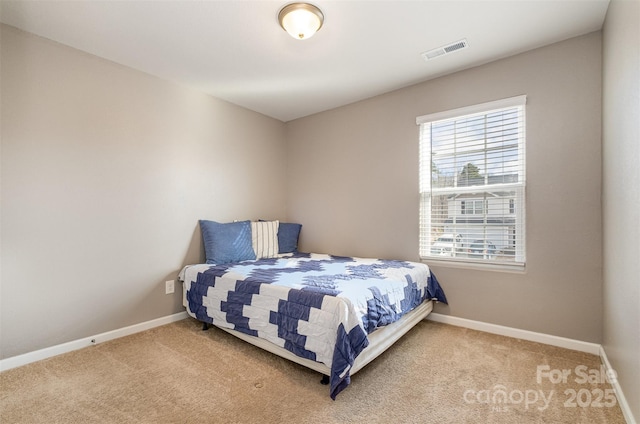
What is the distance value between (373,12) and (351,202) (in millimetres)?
2049

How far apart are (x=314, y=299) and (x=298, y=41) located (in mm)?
1974

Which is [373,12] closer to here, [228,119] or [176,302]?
[228,119]

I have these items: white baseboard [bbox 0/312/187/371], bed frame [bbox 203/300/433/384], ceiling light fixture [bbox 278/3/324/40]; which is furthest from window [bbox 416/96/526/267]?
white baseboard [bbox 0/312/187/371]

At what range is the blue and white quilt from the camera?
68.4 inches

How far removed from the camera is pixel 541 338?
2385 mm

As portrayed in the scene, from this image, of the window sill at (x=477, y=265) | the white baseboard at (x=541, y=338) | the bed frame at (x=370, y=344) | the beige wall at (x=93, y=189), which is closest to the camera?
the white baseboard at (x=541, y=338)

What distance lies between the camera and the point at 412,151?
312 centimetres

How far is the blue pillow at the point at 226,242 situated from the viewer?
303 cm

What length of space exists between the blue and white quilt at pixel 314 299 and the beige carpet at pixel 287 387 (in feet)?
0.66

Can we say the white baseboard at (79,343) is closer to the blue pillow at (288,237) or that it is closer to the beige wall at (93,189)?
the beige wall at (93,189)

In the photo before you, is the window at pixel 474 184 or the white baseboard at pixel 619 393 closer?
the white baseboard at pixel 619 393

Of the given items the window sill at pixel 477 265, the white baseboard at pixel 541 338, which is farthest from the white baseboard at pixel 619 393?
the window sill at pixel 477 265

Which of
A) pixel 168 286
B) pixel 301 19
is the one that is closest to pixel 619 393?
pixel 301 19

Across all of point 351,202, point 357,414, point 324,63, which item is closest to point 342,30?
point 324,63
